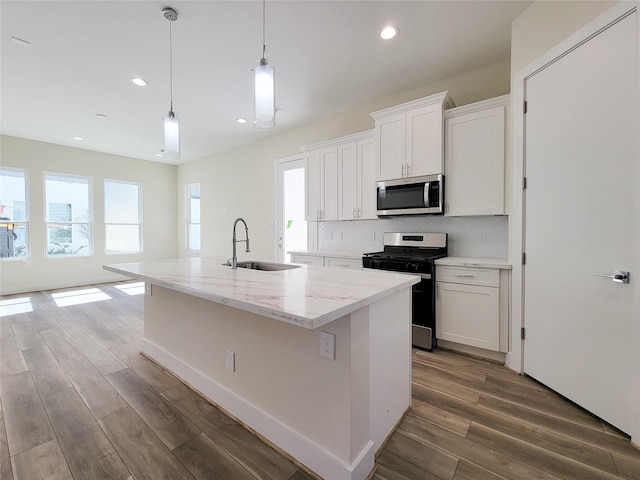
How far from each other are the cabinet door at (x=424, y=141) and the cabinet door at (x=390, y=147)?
0.07 m

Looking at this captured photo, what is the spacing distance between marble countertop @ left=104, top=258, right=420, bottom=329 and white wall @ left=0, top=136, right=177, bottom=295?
16.9 feet

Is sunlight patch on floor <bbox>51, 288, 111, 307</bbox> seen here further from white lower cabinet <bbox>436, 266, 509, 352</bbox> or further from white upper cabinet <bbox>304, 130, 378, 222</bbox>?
white lower cabinet <bbox>436, 266, 509, 352</bbox>

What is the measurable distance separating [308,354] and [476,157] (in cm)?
245

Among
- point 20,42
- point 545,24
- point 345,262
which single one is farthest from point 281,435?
point 20,42

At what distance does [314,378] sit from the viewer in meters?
1.37

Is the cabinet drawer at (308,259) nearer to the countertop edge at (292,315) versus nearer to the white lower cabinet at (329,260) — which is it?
the white lower cabinet at (329,260)

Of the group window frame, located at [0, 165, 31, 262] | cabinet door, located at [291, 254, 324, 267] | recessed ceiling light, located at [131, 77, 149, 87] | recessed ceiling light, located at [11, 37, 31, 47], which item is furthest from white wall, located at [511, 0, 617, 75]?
window frame, located at [0, 165, 31, 262]

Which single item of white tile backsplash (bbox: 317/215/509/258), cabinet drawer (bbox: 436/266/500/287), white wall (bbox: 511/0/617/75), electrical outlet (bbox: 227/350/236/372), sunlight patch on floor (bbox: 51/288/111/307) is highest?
white wall (bbox: 511/0/617/75)

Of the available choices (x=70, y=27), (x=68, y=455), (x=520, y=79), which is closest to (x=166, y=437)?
(x=68, y=455)

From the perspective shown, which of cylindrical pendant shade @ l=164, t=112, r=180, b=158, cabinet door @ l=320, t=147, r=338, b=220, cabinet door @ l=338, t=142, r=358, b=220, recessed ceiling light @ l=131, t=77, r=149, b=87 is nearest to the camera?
cylindrical pendant shade @ l=164, t=112, r=180, b=158

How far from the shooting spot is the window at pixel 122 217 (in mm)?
6371

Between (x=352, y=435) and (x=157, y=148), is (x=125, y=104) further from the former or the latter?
(x=352, y=435)

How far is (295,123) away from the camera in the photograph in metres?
4.49

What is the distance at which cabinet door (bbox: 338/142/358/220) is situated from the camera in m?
3.61
